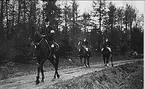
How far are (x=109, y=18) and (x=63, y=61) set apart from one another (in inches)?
920

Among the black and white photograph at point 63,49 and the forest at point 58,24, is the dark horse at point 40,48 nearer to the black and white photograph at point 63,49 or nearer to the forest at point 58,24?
the black and white photograph at point 63,49

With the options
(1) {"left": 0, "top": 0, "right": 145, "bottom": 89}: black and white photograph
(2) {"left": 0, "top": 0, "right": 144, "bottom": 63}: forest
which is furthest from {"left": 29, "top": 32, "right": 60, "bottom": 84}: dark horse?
(2) {"left": 0, "top": 0, "right": 144, "bottom": 63}: forest

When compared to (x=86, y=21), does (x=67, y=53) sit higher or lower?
lower

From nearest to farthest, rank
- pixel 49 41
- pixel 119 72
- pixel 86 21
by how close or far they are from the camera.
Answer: pixel 49 41, pixel 119 72, pixel 86 21

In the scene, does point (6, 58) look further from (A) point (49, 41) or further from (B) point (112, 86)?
(B) point (112, 86)

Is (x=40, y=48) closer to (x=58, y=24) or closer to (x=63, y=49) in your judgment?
(x=63, y=49)

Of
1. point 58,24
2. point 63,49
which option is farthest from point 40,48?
point 58,24

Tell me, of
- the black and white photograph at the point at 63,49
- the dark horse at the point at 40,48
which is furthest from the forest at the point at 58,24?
the dark horse at the point at 40,48

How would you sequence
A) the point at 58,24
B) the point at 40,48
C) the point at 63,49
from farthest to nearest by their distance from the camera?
1. the point at 58,24
2. the point at 63,49
3. the point at 40,48

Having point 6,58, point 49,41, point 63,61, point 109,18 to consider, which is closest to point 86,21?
point 109,18

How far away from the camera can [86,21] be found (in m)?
42.2

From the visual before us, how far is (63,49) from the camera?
72.5ft

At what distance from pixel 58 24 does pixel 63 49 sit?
6705 millimetres

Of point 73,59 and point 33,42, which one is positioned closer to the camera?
point 33,42
